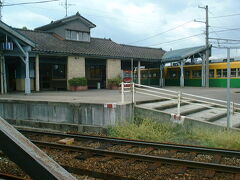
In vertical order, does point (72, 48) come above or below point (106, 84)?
above

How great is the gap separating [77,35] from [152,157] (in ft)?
64.8

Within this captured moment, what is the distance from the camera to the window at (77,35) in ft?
75.0

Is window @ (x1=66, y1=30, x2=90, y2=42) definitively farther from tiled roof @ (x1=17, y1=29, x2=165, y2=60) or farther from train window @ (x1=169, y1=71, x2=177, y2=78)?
train window @ (x1=169, y1=71, x2=177, y2=78)

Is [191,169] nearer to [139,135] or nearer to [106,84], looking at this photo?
[139,135]

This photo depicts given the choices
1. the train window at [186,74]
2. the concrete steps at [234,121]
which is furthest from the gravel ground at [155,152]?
the train window at [186,74]

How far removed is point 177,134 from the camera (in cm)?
834

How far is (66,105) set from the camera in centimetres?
985

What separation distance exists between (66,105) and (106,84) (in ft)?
44.1

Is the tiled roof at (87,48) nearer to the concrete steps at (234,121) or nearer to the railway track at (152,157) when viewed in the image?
the railway track at (152,157)

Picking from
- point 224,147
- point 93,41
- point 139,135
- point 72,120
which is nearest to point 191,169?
point 224,147

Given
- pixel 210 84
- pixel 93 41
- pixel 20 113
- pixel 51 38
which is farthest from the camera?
pixel 210 84

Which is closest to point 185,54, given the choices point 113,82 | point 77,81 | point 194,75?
point 194,75

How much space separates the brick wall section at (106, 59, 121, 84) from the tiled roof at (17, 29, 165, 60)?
1.78 feet

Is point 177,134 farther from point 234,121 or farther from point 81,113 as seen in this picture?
point 81,113
